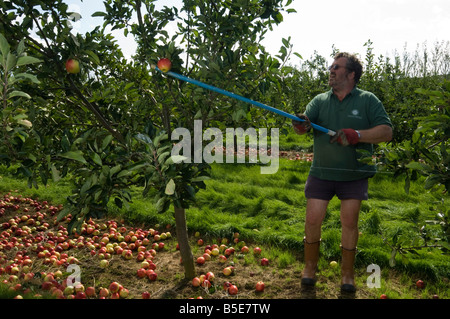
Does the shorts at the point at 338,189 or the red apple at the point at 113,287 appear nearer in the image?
the shorts at the point at 338,189

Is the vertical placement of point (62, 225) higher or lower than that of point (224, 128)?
lower

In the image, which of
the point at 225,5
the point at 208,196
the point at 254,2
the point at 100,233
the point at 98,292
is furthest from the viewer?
the point at 208,196

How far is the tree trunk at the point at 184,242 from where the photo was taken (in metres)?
3.43

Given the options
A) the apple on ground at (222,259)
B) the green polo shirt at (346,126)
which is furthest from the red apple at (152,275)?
the green polo shirt at (346,126)

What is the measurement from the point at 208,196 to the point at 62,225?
6.95 feet

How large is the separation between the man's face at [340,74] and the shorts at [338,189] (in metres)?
0.82

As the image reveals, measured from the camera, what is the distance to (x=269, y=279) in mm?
3523

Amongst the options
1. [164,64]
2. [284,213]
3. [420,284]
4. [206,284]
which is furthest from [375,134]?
[284,213]

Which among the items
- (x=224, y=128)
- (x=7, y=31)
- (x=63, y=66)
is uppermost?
(x=7, y=31)

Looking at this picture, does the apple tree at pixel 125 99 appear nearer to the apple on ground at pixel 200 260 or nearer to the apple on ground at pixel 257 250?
the apple on ground at pixel 200 260

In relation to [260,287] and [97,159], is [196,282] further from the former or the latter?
[97,159]

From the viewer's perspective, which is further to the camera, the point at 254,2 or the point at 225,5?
the point at 225,5
